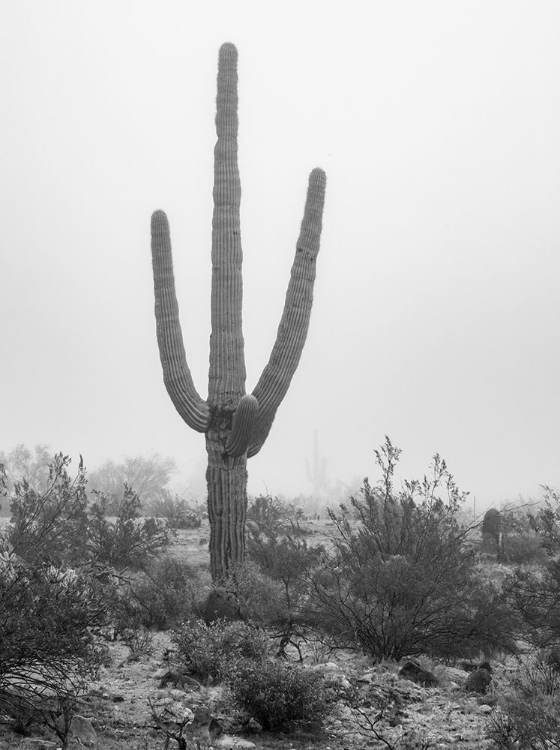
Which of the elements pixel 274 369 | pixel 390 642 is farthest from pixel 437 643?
pixel 274 369

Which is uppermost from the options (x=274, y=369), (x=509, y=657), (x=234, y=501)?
(x=274, y=369)

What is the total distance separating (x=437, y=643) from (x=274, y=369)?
5473mm

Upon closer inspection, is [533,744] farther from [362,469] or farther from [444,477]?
[362,469]

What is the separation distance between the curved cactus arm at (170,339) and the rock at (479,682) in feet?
21.0

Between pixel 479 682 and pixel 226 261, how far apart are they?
26.9 ft

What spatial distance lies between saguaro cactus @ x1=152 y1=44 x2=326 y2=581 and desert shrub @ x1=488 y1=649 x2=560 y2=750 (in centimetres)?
643

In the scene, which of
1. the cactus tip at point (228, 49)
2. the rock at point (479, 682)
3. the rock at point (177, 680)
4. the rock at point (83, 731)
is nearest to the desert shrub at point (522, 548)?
the rock at point (479, 682)

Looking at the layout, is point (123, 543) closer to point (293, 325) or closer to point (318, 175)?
point (293, 325)

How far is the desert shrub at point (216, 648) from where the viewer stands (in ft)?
25.4

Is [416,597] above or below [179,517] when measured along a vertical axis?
below

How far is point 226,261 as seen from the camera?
13797 millimetres

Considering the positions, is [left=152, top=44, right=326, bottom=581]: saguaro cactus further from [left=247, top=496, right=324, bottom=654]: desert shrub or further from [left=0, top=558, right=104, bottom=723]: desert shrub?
[left=0, top=558, right=104, bottom=723]: desert shrub

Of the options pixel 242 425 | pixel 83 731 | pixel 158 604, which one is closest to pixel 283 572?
pixel 158 604

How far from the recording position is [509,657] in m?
9.73
